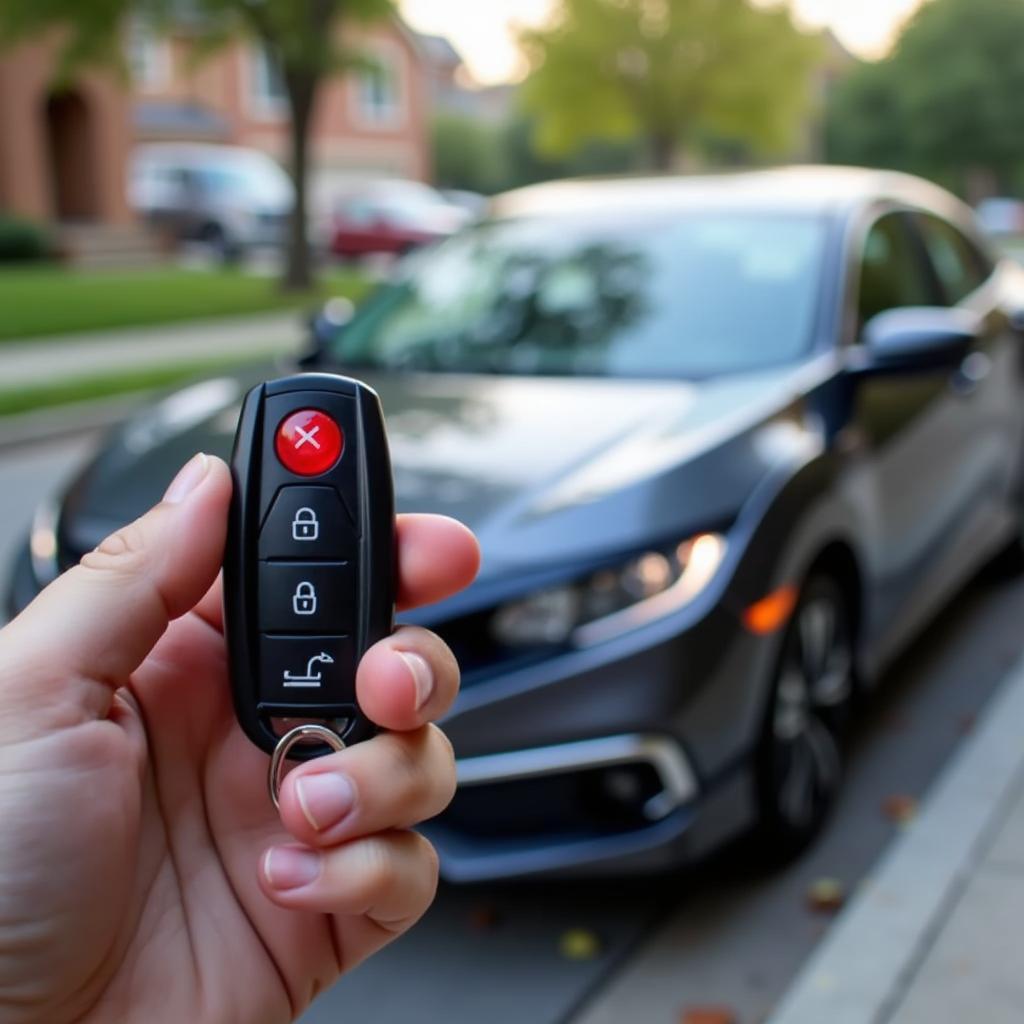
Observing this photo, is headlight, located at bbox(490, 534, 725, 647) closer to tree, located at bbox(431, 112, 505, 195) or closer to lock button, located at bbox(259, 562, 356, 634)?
lock button, located at bbox(259, 562, 356, 634)

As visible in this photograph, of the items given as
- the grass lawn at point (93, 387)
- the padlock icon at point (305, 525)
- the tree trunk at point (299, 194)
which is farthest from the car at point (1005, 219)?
the padlock icon at point (305, 525)

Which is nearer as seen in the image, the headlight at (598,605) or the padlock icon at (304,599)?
the padlock icon at (304,599)

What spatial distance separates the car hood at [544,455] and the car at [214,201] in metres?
24.3

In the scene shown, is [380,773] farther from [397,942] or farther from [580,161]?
[580,161]

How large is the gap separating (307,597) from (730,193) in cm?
370

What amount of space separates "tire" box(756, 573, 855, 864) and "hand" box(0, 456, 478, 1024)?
1988 mm

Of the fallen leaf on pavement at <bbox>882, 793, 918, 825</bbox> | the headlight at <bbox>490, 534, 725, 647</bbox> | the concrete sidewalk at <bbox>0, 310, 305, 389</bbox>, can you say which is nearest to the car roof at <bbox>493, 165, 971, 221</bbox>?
the fallen leaf on pavement at <bbox>882, 793, 918, 825</bbox>

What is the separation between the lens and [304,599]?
4.48 feet

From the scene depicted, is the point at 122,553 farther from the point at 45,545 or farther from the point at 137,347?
the point at 137,347

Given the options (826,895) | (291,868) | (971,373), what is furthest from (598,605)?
(971,373)

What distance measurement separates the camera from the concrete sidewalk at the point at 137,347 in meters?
12.0

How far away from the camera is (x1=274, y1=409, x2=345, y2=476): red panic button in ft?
4.48

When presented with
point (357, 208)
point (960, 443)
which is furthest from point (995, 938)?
point (357, 208)

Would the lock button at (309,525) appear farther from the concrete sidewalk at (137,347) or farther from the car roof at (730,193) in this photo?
the concrete sidewalk at (137,347)
